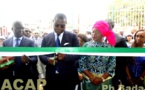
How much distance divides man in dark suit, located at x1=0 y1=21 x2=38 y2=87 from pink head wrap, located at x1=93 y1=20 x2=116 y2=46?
2.11 ft

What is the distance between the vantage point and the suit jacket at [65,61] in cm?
299

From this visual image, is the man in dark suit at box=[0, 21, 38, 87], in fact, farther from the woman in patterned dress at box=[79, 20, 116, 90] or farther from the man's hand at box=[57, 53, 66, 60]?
the woman in patterned dress at box=[79, 20, 116, 90]

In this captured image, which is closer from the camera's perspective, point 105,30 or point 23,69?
point 105,30

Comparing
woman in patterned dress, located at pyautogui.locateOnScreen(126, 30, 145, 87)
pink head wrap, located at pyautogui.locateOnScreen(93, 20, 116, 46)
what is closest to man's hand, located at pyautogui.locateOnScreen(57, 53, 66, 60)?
pink head wrap, located at pyautogui.locateOnScreen(93, 20, 116, 46)

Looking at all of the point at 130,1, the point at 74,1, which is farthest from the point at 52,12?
the point at 130,1

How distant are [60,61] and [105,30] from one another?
20.6 inches

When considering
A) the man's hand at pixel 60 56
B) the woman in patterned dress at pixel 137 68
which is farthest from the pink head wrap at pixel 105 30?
the man's hand at pixel 60 56

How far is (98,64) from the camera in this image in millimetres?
3039

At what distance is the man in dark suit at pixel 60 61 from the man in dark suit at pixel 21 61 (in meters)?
0.13

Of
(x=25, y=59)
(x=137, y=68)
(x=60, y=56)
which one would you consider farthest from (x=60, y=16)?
(x=137, y=68)

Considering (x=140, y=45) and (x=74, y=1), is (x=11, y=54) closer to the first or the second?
(x=74, y=1)

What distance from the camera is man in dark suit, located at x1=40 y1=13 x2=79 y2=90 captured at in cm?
298

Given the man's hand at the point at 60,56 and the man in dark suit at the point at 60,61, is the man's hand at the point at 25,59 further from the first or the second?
the man's hand at the point at 60,56

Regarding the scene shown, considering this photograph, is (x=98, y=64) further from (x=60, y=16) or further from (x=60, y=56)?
(x=60, y=16)
